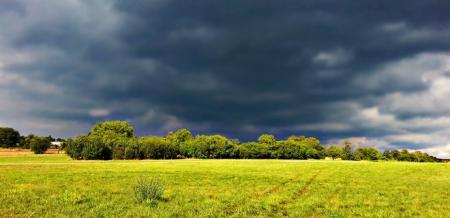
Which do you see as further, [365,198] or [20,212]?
[365,198]

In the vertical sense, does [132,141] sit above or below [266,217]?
above

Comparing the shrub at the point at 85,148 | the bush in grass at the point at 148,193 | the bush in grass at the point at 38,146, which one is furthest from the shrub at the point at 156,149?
the bush in grass at the point at 148,193

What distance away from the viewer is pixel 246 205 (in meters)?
24.4

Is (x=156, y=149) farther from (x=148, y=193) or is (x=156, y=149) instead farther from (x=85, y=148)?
(x=148, y=193)

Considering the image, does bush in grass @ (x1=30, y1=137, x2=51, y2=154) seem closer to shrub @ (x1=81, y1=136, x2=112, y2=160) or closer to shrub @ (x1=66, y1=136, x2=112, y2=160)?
shrub @ (x1=66, y1=136, x2=112, y2=160)

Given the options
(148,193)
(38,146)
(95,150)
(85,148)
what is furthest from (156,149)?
(148,193)

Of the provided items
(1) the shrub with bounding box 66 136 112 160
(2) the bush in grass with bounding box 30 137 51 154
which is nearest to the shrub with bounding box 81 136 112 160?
(1) the shrub with bounding box 66 136 112 160

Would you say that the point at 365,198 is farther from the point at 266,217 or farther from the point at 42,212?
the point at 42,212

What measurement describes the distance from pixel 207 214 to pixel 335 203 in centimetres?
986

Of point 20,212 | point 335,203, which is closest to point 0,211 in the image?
point 20,212

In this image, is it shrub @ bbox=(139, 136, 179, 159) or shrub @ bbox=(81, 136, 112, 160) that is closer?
shrub @ bbox=(81, 136, 112, 160)

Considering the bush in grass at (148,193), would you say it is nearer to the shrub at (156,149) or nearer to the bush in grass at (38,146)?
the shrub at (156,149)

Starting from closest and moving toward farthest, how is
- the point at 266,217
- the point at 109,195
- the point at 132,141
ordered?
1. the point at 266,217
2. the point at 109,195
3. the point at 132,141

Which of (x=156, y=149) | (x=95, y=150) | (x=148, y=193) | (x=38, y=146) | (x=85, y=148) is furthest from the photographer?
(x=38, y=146)
